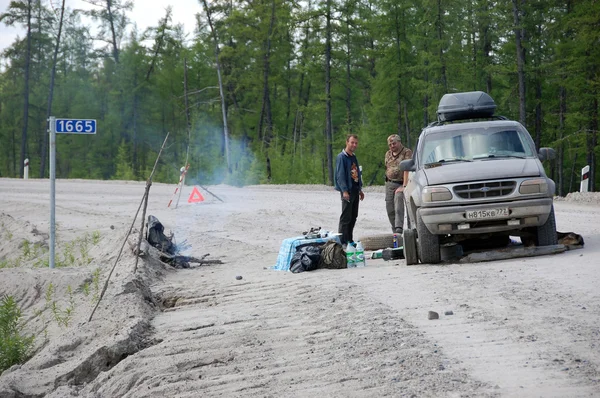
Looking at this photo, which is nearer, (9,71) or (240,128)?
(240,128)

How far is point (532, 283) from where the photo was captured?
906 cm

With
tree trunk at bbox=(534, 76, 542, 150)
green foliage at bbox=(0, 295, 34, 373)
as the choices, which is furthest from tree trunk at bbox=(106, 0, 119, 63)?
green foliage at bbox=(0, 295, 34, 373)

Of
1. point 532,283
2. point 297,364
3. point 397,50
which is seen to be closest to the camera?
point 297,364

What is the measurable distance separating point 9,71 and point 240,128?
69.1ft

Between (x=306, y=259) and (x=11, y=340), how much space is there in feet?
13.9

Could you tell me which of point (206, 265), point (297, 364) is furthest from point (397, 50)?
point (297, 364)

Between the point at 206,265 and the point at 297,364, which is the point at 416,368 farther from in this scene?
the point at 206,265

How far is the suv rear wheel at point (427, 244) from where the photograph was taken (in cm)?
1164

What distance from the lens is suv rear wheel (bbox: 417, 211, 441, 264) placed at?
11.6 m

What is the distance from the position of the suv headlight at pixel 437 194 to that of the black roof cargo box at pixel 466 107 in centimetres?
304

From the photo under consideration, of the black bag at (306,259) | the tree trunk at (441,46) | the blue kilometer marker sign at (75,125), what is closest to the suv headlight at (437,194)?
the black bag at (306,259)

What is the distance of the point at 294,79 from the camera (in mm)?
56219

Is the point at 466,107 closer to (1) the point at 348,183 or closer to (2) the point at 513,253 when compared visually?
(1) the point at 348,183

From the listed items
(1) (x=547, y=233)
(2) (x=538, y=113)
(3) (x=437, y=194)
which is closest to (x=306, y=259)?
(3) (x=437, y=194)
